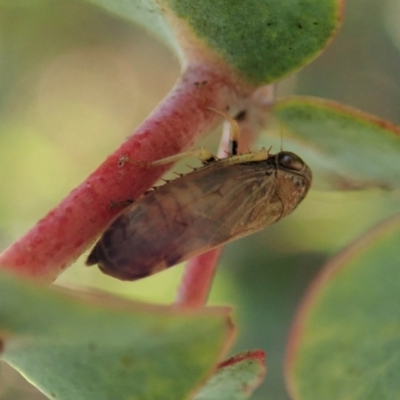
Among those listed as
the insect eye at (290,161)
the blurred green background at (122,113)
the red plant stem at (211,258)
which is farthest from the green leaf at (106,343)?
the blurred green background at (122,113)

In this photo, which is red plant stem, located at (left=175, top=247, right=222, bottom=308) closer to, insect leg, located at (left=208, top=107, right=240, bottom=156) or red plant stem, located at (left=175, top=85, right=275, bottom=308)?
red plant stem, located at (left=175, top=85, right=275, bottom=308)

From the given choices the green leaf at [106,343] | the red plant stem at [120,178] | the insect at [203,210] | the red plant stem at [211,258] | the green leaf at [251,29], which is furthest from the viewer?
the insect at [203,210]

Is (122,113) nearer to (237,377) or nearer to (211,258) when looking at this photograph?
(211,258)

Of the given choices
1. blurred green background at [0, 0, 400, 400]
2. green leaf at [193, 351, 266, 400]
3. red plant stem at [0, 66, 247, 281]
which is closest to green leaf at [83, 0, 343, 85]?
red plant stem at [0, 66, 247, 281]

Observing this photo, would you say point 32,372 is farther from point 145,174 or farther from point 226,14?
point 226,14

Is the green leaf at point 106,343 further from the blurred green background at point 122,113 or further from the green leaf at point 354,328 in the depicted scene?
the blurred green background at point 122,113

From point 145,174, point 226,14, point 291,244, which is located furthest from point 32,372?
point 291,244
